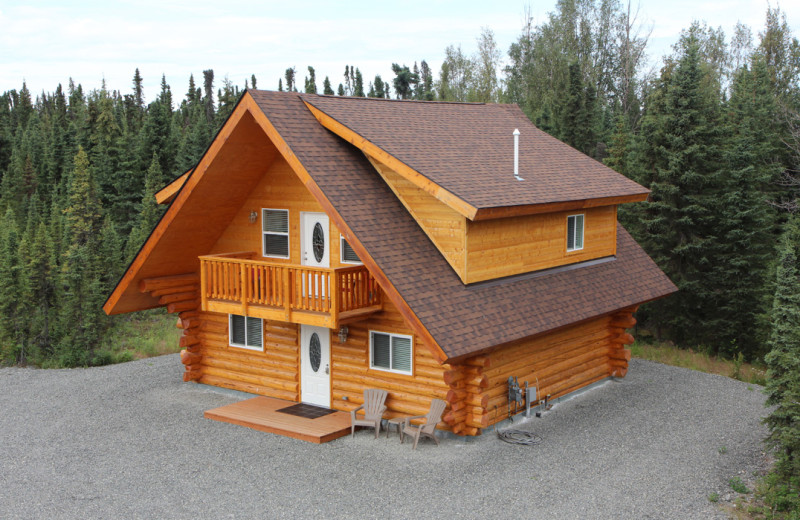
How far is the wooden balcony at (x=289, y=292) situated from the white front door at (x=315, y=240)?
0.65 meters

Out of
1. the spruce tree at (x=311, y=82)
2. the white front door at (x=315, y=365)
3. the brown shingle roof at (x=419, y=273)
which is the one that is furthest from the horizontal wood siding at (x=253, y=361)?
the spruce tree at (x=311, y=82)

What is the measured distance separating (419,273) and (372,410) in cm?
297

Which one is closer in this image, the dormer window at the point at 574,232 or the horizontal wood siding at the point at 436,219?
the horizontal wood siding at the point at 436,219

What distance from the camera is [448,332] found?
41.3ft

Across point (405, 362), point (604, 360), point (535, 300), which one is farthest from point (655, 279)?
point (405, 362)

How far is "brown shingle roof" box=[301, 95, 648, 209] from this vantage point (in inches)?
573

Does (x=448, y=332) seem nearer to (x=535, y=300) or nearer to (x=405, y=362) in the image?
(x=405, y=362)

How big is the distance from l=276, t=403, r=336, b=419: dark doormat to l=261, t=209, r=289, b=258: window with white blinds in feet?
10.6

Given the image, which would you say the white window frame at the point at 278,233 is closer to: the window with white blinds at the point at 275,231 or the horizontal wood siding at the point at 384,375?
the window with white blinds at the point at 275,231

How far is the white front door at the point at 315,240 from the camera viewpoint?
1564 centimetres

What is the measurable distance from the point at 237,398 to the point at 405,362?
4.84m

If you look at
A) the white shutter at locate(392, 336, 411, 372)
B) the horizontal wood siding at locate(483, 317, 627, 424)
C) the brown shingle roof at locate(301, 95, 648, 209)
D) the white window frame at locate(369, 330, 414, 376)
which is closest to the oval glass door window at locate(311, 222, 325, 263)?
the white window frame at locate(369, 330, 414, 376)

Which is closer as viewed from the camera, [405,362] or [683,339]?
[405,362]

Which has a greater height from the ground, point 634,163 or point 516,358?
point 634,163
